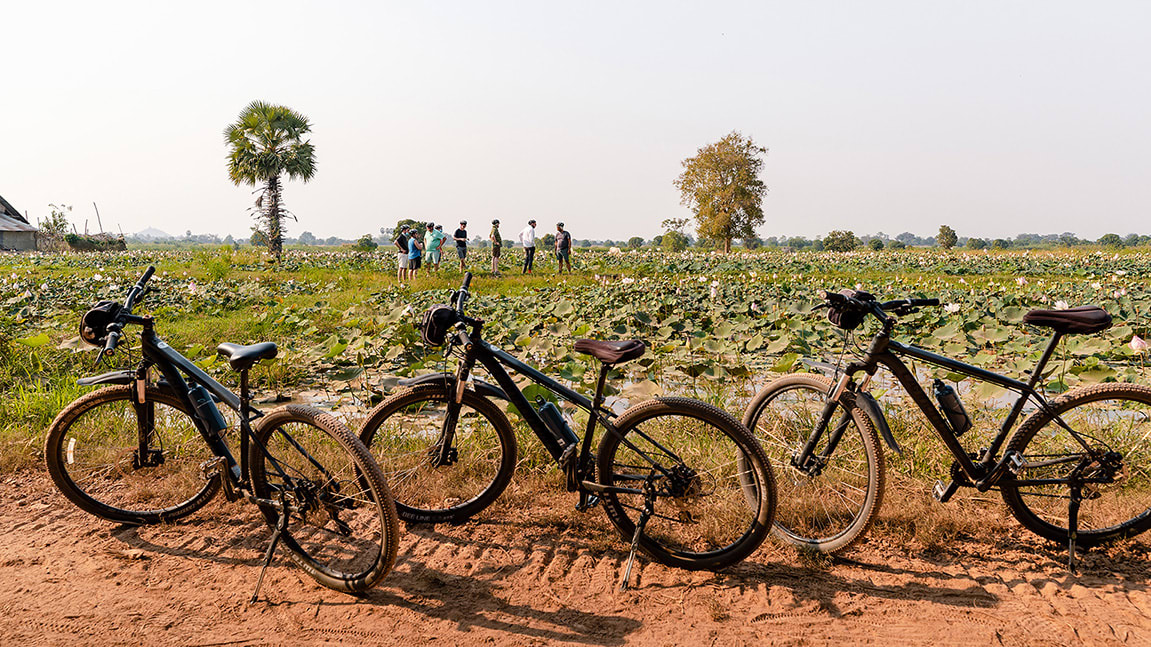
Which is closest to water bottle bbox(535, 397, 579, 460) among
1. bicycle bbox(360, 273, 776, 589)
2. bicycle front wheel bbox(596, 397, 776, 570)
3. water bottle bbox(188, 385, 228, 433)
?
bicycle bbox(360, 273, 776, 589)

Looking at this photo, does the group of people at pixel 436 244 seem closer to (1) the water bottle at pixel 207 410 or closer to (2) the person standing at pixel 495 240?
(2) the person standing at pixel 495 240

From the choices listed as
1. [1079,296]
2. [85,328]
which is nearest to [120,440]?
[85,328]

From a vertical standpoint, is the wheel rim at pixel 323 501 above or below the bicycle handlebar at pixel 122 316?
below

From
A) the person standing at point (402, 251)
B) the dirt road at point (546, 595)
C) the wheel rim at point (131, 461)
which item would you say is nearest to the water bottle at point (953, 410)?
the dirt road at point (546, 595)

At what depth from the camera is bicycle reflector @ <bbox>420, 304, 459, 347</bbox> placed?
9.39 feet

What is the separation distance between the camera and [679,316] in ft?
24.1

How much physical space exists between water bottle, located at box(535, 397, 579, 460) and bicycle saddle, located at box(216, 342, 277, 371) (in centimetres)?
123

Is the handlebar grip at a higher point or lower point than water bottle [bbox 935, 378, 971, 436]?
higher

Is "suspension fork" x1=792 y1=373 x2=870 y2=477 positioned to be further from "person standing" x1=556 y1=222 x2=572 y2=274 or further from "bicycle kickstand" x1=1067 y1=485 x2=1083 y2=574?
"person standing" x1=556 y1=222 x2=572 y2=274

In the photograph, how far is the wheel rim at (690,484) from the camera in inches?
111

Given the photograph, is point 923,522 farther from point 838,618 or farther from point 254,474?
point 254,474

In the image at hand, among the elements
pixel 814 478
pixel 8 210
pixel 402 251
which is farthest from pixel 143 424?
pixel 8 210

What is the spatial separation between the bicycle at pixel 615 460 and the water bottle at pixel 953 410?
901 millimetres

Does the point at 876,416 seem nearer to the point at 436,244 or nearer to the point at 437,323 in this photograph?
the point at 437,323
